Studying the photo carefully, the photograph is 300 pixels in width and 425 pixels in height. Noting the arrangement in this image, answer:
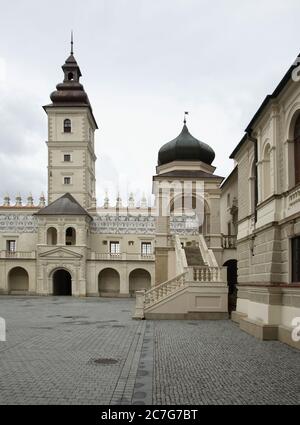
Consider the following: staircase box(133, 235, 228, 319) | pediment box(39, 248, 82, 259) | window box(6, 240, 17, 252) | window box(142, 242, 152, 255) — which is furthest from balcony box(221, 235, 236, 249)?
window box(6, 240, 17, 252)

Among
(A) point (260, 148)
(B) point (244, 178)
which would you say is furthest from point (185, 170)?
(A) point (260, 148)

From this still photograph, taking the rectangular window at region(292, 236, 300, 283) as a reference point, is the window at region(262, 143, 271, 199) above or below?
above

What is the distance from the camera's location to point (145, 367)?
9.78m

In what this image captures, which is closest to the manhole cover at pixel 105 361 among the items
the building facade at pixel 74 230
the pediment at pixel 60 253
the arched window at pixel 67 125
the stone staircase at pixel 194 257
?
the stone staircase at pixel 194 257

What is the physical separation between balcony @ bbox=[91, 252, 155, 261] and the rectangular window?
3404 cm

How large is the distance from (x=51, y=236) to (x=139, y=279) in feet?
32.8

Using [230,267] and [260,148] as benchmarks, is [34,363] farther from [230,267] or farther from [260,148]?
[230,267]

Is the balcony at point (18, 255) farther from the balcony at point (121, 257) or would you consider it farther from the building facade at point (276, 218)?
the building facade at point (276, 218)

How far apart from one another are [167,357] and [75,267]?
35.1m

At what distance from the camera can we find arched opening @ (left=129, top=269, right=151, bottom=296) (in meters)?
48.2

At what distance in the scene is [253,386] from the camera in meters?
8.12

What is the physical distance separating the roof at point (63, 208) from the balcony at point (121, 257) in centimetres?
419

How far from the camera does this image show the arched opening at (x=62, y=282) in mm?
47125

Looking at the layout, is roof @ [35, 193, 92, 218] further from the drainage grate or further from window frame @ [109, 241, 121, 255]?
the drainage grate
